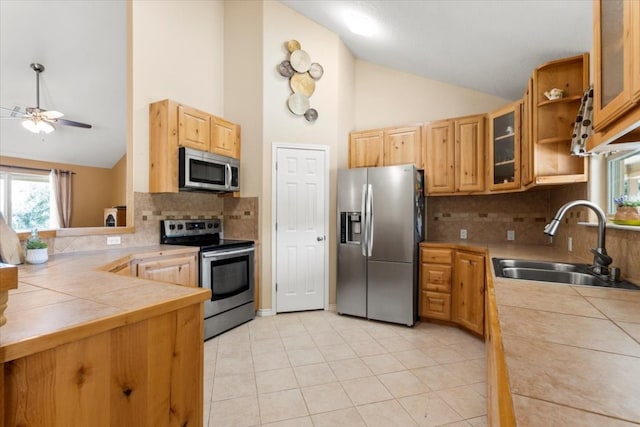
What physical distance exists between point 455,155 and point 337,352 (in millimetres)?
2441

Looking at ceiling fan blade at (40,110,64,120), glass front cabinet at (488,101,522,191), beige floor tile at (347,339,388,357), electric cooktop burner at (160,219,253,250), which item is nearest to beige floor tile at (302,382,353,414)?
beige floor tile at (347,339,388,357)

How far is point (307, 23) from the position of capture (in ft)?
12.3

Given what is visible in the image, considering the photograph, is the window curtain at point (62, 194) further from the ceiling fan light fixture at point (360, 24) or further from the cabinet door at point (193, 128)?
the ceiling fan light fixture at point (360, 24)

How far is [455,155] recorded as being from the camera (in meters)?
3.46

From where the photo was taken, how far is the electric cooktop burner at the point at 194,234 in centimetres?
A: 315

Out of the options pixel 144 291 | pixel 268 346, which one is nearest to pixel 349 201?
pixel 268 346

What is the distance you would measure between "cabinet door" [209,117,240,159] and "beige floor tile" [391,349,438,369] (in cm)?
273

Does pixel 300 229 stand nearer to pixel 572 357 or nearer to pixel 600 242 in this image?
pixel 600 242

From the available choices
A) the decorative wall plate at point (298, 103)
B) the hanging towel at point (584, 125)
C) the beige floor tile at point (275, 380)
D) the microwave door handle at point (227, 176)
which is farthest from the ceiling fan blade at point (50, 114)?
the hanging towel at point (584, 125)

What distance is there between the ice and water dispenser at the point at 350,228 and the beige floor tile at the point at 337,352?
1165 mm

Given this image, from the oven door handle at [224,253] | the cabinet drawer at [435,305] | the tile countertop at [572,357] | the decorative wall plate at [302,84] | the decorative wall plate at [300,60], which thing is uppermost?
the decorative wall plate at [300,60]

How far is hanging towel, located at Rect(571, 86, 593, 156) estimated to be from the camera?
5.99ft

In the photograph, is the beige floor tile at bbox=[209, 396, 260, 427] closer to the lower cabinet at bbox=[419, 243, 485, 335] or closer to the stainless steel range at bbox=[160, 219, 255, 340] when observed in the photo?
the stainless steel range at bbox=[160, 219, 255, 340]

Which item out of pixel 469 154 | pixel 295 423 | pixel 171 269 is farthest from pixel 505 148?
pixel 171 269
